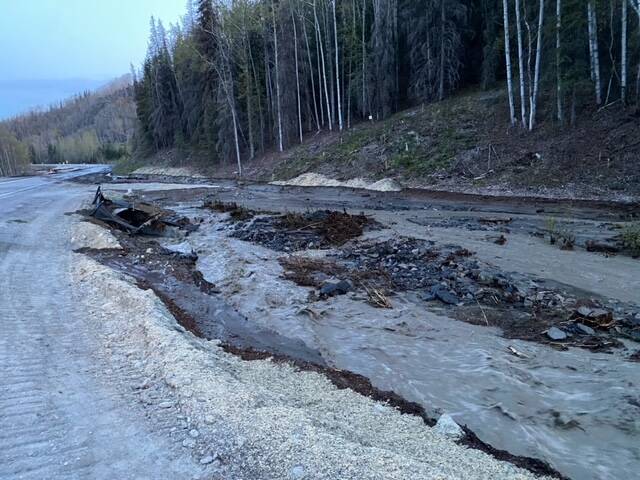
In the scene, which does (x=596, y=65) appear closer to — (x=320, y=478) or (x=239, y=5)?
(x=320, y=478)

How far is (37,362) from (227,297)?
4391 mm

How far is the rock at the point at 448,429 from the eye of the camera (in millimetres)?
4125

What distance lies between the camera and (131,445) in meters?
3.47

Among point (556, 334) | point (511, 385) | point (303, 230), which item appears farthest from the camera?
point (303, 230)

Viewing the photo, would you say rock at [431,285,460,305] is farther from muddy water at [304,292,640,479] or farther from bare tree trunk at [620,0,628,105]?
bare tree trunk at [620,0,628,105]

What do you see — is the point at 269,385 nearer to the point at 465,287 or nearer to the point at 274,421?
the point at 274,421

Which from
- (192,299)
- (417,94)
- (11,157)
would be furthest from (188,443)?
(11,157)

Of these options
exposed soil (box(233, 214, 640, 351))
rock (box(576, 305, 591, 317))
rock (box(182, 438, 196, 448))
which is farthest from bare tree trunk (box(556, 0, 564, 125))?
rock (box(182, 438, 196, 448))

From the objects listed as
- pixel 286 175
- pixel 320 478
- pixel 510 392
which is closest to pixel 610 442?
pixel 510 392

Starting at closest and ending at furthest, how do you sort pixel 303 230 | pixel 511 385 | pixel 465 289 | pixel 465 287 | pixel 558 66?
pixel 511 385
pixel 465 289
pixel 465 287
pixel 303 230
pixel 558 66

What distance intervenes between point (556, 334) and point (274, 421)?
16.5 ft

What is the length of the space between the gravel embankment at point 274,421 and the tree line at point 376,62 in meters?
23.2

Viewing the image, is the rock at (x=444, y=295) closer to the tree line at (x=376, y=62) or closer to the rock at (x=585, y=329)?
the rock at (x=585, y=329)

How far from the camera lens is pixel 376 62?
36.8 m
